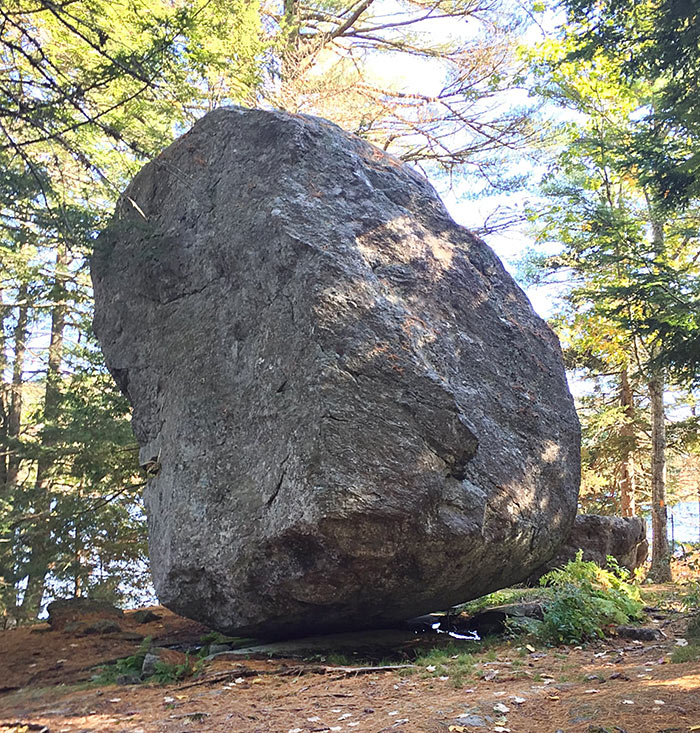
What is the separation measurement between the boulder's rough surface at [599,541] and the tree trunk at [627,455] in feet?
16.0

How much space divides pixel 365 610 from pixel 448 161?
36.2 ft

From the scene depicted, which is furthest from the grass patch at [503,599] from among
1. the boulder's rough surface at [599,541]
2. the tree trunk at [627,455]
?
the tree trunk at [627,455]

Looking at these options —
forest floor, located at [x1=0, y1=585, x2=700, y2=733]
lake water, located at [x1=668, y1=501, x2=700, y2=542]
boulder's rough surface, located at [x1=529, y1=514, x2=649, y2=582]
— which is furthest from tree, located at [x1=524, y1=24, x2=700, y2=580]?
lake water, located at [x1=668, y1=501, x2=700, y2=542]

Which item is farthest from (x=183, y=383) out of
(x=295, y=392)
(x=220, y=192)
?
(x=220, y=192)

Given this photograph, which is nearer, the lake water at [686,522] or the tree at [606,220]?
the tree at [606,220]

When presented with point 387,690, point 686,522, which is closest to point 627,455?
point 686,522

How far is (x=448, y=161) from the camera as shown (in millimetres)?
14250

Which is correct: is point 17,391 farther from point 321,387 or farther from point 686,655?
point 686,655

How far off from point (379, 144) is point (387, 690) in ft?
38.2

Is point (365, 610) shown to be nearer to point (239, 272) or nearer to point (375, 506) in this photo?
point (375, 506)

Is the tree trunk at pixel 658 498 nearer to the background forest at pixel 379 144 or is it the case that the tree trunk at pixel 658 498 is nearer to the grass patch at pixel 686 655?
the background forest at pixel 379 144

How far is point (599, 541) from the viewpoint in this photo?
8.48 m

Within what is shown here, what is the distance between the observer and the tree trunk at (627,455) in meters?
13.5

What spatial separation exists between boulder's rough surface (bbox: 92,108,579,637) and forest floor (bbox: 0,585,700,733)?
455 mm
